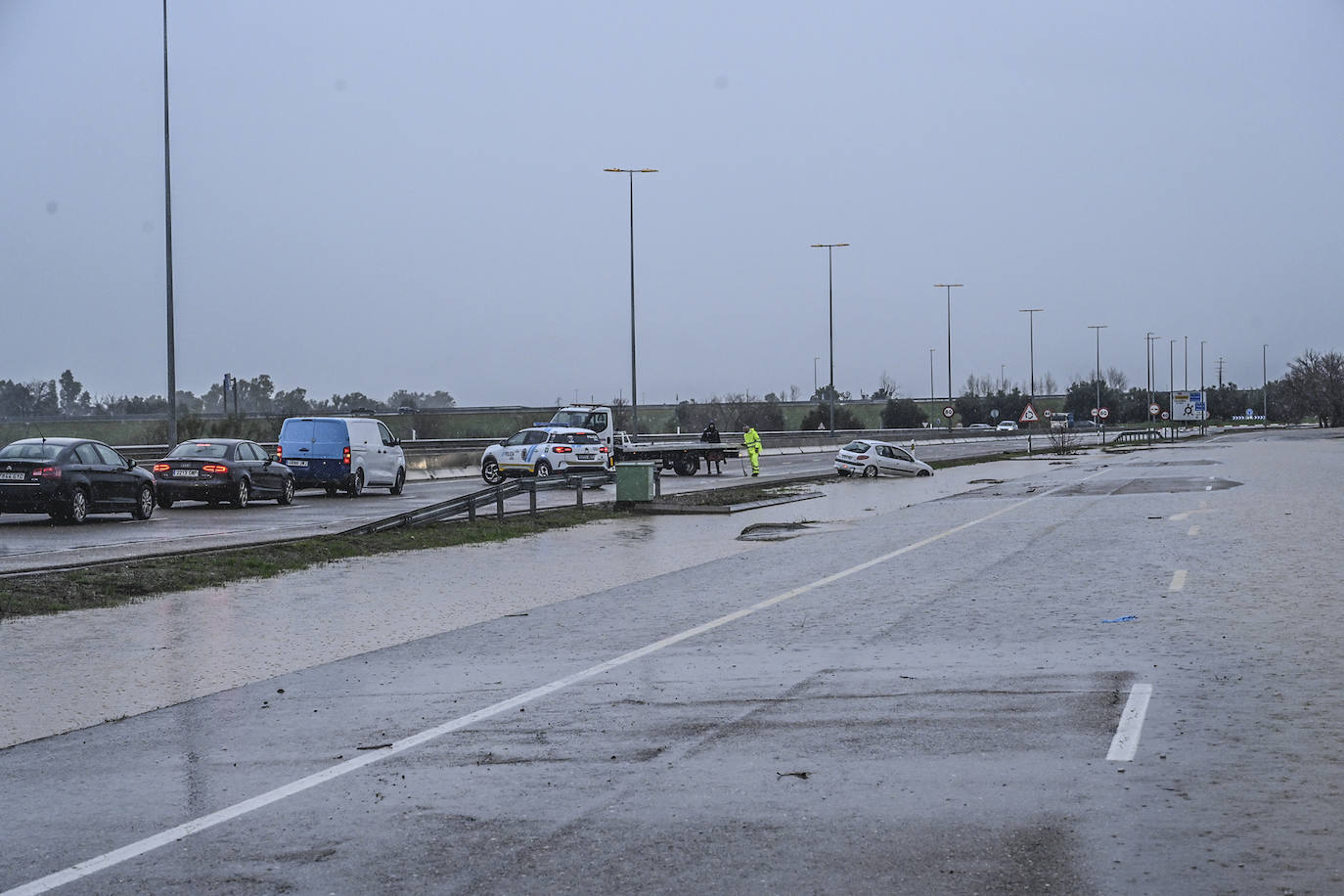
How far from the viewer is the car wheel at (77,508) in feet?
80.7

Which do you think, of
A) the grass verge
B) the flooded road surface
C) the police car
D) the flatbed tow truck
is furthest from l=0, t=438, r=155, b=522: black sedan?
the flatbed tow truck

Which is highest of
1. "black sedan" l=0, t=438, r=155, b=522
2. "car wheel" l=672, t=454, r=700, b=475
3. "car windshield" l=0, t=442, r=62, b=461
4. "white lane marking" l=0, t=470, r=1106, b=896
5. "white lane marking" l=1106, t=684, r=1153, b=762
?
"car windshield" l=0, t=442, r=62, b=461

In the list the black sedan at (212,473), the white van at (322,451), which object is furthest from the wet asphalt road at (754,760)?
the white van at (322,451)

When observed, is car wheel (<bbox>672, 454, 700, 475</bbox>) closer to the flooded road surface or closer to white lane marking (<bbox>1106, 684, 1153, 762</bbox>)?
the flooded road surface

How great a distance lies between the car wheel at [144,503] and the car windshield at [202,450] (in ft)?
11.3

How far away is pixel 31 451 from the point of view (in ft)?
81.1

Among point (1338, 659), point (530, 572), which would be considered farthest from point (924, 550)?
point (1338, 659)

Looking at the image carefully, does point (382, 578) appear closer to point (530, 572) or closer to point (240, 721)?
point (530, 572)

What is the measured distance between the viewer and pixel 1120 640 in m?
11.3

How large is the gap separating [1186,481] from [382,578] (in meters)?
27.2

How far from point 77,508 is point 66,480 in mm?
577

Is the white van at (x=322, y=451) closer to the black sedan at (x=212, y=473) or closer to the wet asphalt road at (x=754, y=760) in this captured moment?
the black sedan at (x=212, y=473)

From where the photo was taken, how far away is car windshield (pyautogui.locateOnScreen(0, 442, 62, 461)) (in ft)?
80.2

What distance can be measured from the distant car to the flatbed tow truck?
4.97 meters
